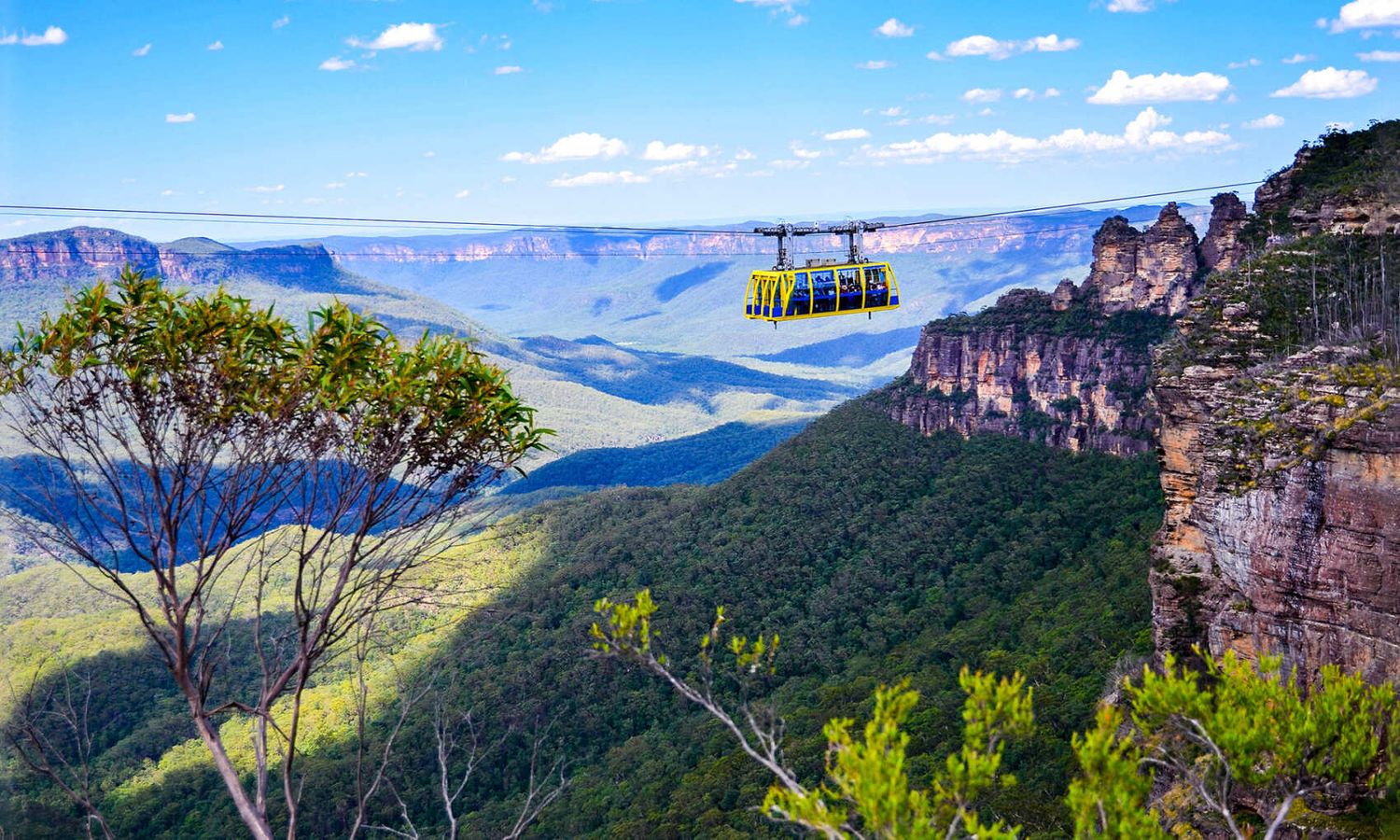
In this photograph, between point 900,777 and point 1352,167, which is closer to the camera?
point 900,777

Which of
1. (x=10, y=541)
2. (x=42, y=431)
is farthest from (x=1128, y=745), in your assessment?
(x=10, y=541)

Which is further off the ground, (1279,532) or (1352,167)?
(1352,167)

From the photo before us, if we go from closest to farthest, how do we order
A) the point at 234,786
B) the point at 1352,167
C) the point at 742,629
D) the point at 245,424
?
1. the point at 234,786
2. the point at 245,424
3. the point at 1352,167
4. the point at 742,629

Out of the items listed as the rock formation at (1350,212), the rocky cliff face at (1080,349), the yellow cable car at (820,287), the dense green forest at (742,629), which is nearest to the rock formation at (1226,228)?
the rocky cliff face at (1080,349)

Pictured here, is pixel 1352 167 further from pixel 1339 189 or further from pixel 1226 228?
pixel 1226 228

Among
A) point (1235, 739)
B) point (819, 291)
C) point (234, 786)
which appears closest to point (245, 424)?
point (234, 786)

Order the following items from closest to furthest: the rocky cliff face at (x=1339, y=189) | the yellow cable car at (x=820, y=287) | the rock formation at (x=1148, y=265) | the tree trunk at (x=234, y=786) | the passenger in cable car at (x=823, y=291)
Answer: the tree trunk at (x=234, y=786)
the yellow cable car at (x=820, y=287)
the passenger in cable car at (x=823, y=291)
the rocky cliff face at (x=1339, y=189)
the rock formation at (x=1148, y=265)

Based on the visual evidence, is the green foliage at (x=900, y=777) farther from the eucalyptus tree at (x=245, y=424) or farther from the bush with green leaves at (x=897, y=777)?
the eucalyptus tree at (x=245, y=424)
